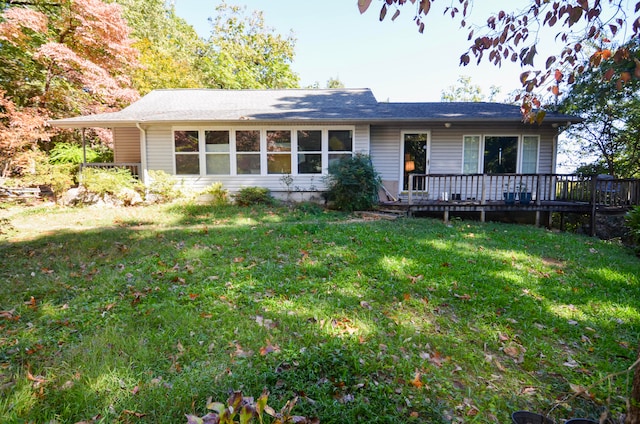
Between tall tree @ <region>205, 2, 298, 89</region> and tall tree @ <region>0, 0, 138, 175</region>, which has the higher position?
tall tree @ <region>205, 2, 298, 89</region>

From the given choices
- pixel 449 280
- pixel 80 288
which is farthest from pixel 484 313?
pixel 80 288

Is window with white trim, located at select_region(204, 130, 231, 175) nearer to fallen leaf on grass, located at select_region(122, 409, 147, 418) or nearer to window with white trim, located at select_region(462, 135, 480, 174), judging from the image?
window with white trim, located at select_region(462, 135, 480, 174)

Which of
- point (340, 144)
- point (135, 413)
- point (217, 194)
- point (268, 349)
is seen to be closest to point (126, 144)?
point (217, 194)

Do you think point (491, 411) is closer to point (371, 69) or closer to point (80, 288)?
point (80, 288)

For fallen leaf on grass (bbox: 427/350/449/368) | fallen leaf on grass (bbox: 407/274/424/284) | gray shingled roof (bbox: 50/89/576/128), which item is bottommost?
fallen leaf on grass (bbox: 427/350/449/368)

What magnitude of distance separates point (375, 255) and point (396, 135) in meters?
7.55

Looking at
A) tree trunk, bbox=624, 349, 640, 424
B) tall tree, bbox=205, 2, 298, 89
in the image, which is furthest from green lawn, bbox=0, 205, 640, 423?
tall tree, bbox=205, 2, 298, 89

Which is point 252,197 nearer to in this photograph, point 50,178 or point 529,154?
point 50,178

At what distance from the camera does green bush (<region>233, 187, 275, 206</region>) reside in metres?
11.1

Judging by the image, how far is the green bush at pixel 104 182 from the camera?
35.5 ft

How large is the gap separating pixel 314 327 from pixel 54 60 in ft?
53.9

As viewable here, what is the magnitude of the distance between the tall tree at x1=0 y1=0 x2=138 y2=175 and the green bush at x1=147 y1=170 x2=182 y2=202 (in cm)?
571

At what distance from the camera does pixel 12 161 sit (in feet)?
41.3

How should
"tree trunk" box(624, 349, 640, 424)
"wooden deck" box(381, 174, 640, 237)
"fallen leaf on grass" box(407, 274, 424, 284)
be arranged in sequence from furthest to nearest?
"wooden deck" box(381, 174, 640, 237) → "fallen leaf on grass" box(407, 274, 424, 284) → "tree trunk" box(624, 349, 640, 424)
